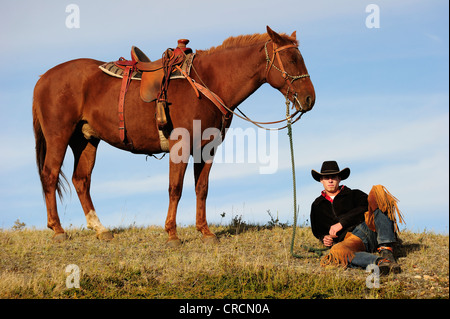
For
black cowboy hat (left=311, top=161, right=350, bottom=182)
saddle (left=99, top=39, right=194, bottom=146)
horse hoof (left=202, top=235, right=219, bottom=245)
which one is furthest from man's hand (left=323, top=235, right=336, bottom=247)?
saddle (left=99, top=39, right=194, bottom=146)

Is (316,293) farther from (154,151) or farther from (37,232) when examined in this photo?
(37,232)

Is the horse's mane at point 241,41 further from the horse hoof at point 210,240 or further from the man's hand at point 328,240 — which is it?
the man's hand at point 328,240

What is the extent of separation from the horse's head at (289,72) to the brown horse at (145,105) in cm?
2

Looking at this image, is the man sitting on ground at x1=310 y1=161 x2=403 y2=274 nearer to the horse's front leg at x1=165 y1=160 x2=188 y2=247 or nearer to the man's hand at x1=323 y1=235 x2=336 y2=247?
the man's hand at x1=323 y1=235 x2=336 y2=247

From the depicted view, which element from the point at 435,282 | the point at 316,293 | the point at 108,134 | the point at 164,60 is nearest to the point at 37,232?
the point at 108,134

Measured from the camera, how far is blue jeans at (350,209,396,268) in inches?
308

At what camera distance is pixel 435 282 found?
7320mm

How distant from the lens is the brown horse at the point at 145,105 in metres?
9.26

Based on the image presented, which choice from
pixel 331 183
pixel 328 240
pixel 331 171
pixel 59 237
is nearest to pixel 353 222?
pixel 328 240

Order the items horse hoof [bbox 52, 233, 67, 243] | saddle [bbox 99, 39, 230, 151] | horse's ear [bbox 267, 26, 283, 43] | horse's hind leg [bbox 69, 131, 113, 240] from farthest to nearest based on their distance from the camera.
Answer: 1. horse's hind leg [bbox 69, 131, 113, 240]
2. horse hoof [bbox 52, 233, 67, 243]
3. saddle [bbox 99, 39, 230, 151]
4. horse's ear [bbox 267, 26, 283, 43]

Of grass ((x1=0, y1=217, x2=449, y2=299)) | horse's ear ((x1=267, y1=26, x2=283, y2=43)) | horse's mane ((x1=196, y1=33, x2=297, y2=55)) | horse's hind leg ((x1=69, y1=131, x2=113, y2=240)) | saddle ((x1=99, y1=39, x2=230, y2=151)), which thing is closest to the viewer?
grass ((x1=0, y1=217, x2=449, y2=299))

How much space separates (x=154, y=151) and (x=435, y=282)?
555 centimetres

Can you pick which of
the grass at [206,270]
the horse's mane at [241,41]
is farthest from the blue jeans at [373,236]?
the horse's mane at [241,41]

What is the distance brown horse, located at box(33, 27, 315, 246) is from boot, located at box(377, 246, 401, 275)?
2708mm
